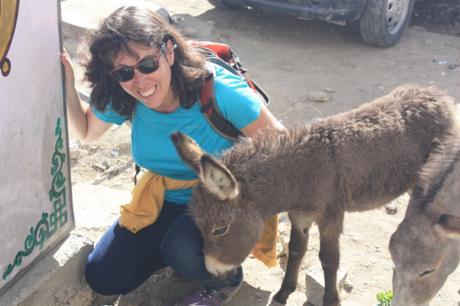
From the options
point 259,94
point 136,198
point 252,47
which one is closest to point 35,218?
point 136,198

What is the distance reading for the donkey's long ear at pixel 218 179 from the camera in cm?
293

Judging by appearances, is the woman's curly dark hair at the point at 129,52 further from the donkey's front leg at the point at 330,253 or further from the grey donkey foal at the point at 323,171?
the donkey's front leg at the point at 330,253

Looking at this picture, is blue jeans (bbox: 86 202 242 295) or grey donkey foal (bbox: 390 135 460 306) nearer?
grey donkey foal (bbox: 390 135 460 306)

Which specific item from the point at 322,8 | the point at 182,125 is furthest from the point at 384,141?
the point at 322,8

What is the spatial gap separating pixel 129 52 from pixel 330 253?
5.43ft

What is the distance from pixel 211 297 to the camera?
3.94 metres

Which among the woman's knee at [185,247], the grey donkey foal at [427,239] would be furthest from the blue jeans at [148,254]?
the grey donkey foal at [427,239]

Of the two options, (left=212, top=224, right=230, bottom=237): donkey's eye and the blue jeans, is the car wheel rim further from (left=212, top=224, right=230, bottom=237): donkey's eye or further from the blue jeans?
(left=212, top=224, right=230, bottom=237): donkey's eye

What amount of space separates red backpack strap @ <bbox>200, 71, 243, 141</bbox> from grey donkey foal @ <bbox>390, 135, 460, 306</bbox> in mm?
1094

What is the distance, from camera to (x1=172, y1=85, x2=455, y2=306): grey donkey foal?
11.0 feet

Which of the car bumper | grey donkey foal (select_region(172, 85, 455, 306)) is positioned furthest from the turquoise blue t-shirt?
the car bumper

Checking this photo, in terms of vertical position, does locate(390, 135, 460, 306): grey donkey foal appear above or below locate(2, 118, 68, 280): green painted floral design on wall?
above

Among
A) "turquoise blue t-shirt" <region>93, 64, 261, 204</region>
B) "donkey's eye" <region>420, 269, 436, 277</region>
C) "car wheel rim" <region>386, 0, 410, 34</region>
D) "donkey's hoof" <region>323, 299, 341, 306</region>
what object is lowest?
"donkey's hoof" <region>323, 299, 341, 306</region>

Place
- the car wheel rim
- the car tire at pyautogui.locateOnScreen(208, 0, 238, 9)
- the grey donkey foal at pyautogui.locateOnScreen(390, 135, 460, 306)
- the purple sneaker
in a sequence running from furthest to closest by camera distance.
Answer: the car tire at pyautogui.locateOnScreen(208, 0, 238, 9) < the car wheel rim < the purple sneaker < the grey donkey foal at pyautogui.locateOnScreen(390, 135, 460, 306)
